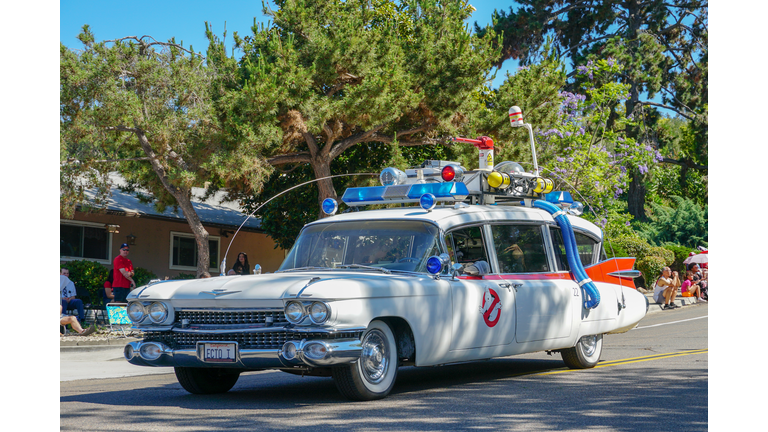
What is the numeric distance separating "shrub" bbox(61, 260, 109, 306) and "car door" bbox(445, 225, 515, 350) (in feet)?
46.3

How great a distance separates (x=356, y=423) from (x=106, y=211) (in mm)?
17775

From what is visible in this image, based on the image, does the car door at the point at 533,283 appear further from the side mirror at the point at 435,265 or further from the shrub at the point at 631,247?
the shrub at the point at 631,247

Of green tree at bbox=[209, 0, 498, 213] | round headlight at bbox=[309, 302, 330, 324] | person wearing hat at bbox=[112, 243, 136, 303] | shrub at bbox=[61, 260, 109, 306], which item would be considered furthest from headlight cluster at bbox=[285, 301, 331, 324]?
shrub at bbox=[61, 260, 109, 306]

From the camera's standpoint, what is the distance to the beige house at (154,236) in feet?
74.0

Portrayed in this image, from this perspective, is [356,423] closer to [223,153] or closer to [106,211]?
[223,153]

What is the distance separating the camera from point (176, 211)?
23.4m

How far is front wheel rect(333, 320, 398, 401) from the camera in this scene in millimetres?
6918

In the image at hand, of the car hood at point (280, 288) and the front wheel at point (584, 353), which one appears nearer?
the car hood at point (280, 288)

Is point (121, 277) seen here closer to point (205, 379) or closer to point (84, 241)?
point (84, 241)

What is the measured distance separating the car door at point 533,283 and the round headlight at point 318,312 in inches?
103

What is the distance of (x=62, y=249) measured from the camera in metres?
22.0

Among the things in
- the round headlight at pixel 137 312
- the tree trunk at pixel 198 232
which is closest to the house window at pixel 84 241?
the tree trunk at pixel 198 232

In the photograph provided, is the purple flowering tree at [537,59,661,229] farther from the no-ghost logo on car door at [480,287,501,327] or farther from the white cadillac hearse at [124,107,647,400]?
the no-ghost logo on car door at [480,287,501,327]

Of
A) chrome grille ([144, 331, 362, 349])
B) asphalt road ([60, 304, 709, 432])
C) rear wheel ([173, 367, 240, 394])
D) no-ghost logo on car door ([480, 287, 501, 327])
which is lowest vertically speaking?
asphalt road ([60, 304, 709, 432])
